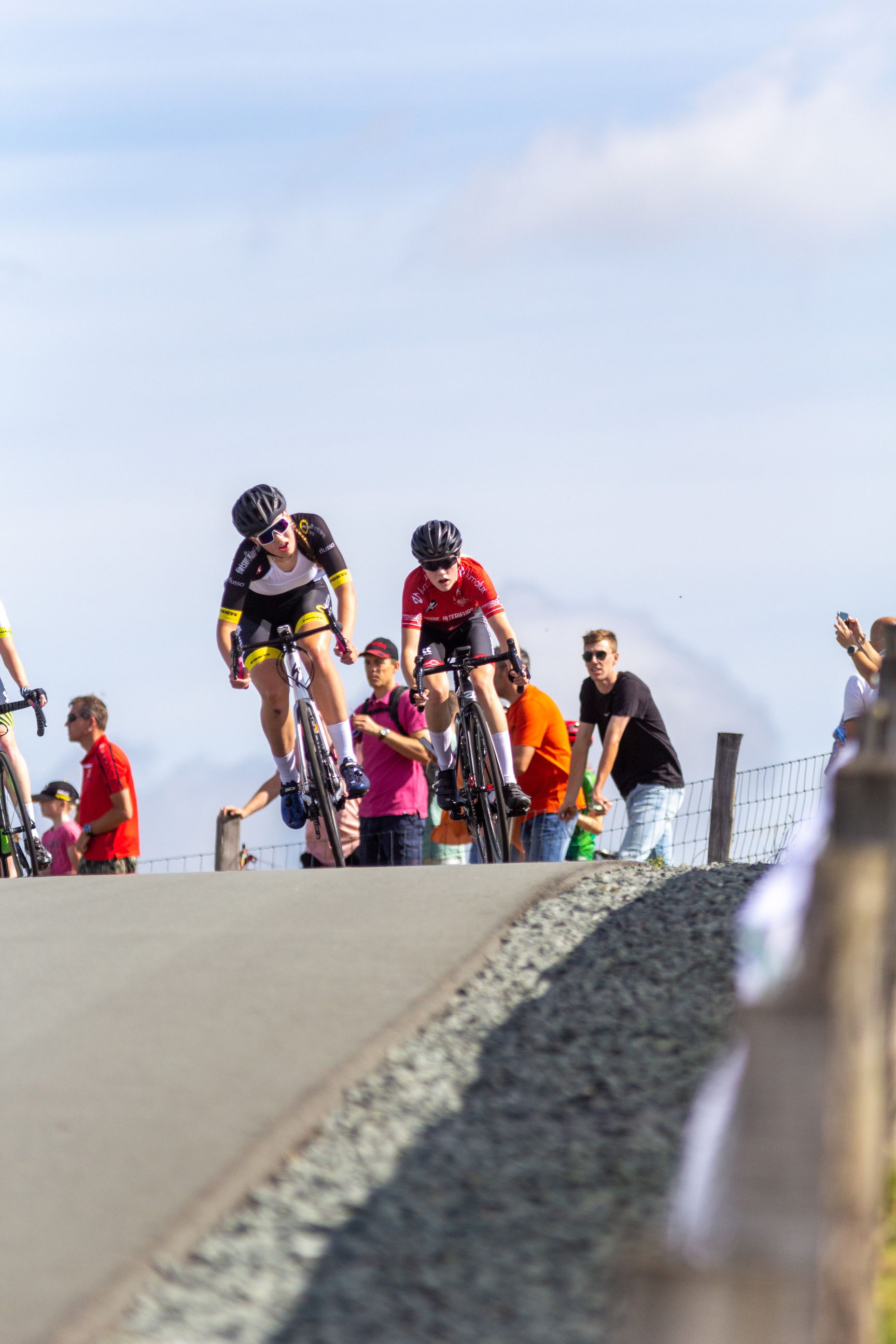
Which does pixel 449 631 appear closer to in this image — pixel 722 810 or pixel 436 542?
pixel 436 542

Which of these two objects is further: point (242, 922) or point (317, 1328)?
point (242, 922)

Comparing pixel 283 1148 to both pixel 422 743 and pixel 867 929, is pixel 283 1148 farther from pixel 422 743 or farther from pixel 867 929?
pixel 422 743

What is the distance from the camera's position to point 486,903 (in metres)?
6.75

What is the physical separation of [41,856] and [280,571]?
3.83 meters

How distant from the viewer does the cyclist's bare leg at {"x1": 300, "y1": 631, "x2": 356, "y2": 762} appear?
1004cm

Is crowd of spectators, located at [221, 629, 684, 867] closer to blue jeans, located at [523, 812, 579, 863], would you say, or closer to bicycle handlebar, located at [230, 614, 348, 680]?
blue jeans, located at [523, 812, 579, 863]

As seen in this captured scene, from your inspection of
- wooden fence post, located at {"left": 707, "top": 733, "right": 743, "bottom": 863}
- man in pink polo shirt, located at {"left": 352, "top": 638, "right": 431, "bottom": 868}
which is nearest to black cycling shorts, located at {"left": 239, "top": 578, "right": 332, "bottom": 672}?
man in pink polo shirt, located at {"left": 352, "top": 638, "right": 431, "bottom": 868}

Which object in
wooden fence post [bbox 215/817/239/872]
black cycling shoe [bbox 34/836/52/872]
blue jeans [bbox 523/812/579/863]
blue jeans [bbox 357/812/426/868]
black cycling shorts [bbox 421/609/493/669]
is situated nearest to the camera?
black cycling shorts [bbox 421/609/493/669]

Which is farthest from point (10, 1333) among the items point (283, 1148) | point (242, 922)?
point (242, 922)

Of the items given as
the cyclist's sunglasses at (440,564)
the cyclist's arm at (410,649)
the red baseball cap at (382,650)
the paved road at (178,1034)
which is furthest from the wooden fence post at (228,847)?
the paved road at (178,1034)

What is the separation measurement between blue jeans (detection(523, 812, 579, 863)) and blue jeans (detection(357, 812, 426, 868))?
0.86 m

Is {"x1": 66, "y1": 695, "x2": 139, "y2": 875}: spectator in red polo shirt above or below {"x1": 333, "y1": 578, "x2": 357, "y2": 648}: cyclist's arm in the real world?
below

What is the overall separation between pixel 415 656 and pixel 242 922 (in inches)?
153

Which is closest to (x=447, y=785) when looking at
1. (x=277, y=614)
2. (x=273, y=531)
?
(x=277, y=614)
